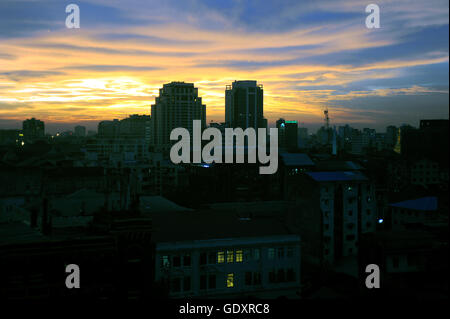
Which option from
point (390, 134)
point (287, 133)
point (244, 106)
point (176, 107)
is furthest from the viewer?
point (390, 134)

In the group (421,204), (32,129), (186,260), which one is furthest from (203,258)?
(32,129)

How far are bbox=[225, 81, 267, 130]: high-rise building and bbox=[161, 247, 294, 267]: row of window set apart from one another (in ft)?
75.8

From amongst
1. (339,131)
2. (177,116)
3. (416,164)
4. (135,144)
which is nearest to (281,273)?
(416,164)

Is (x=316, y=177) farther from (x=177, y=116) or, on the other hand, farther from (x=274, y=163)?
(x=177, y=116)

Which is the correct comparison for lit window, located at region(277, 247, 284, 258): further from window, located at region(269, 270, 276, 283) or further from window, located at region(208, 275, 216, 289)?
window, located at region(208, 275, 216, 289)

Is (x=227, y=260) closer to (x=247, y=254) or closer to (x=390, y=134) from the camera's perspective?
(x=247, y=254)

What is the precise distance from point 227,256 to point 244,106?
25091 mm

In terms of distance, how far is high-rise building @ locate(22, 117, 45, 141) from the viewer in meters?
36.9

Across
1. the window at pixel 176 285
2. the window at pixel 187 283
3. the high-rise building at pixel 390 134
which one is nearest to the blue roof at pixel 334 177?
the window at pixel 187 283

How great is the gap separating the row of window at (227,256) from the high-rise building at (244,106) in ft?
75.8

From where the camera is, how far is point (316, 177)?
9633mm

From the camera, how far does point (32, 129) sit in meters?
38.5
